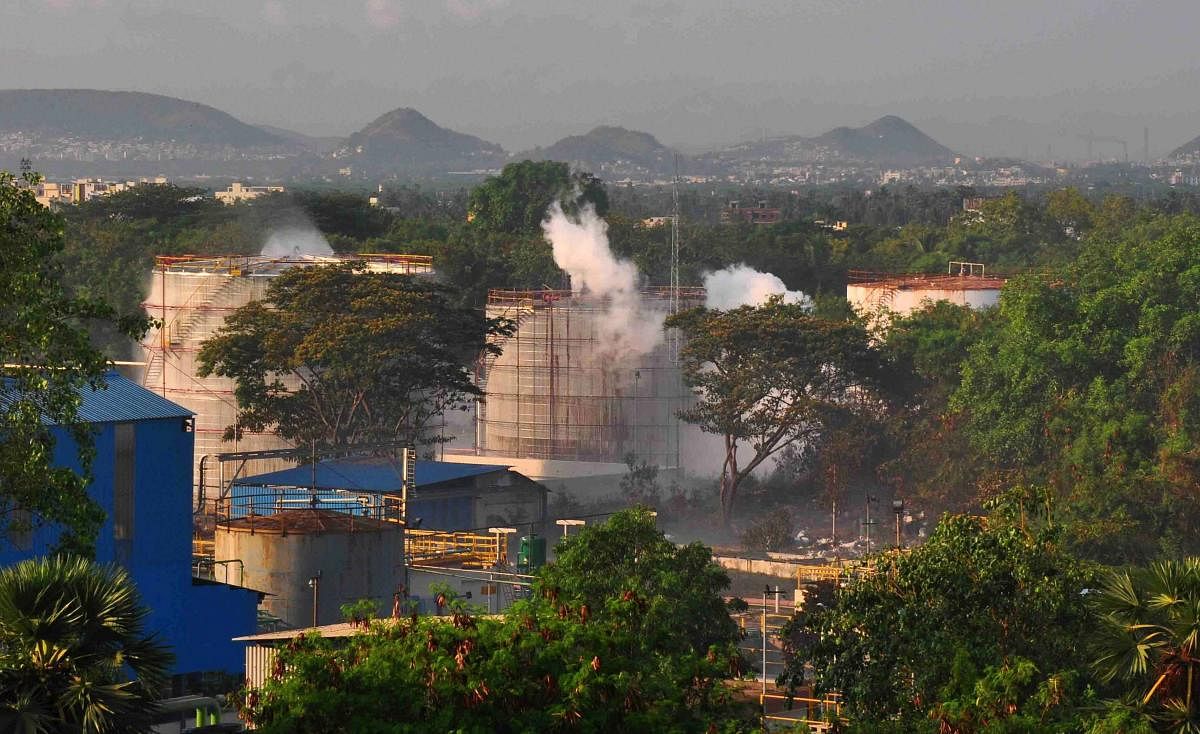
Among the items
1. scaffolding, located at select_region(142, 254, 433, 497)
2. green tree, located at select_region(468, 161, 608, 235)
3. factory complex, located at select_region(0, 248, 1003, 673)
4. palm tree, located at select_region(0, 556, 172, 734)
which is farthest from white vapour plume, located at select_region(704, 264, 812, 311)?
palm tree, located at select_region(0, 556, 172, 734)

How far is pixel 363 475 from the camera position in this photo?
4425 centimetres

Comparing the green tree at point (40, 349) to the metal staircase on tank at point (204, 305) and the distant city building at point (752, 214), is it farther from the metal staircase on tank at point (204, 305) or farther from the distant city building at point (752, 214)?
the distant city building at point (752, 214)

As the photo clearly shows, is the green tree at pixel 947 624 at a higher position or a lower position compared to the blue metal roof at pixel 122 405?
lower

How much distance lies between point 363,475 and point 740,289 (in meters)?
31.7

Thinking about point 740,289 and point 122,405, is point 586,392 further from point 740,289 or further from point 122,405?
point 122,405

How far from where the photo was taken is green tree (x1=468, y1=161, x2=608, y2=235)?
105m

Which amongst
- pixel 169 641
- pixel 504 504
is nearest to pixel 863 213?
pixel 504 504

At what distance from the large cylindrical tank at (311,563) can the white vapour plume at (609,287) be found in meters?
28.0

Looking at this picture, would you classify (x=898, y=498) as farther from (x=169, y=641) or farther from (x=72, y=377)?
(x=72, y=377)

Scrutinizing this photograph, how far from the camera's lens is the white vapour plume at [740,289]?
72375 millimetres

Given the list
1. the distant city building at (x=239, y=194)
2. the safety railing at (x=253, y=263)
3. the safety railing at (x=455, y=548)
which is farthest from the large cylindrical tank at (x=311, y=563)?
the distant city building at (x=239, y=194)

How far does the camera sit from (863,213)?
512ft

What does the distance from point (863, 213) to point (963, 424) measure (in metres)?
103

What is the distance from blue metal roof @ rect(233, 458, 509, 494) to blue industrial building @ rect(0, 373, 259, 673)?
11.2 m
